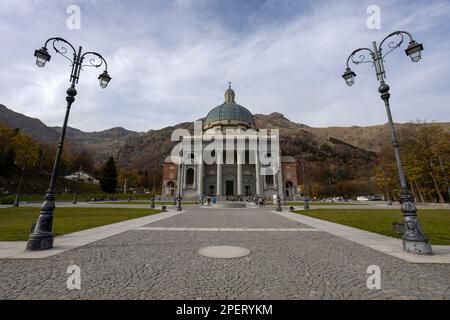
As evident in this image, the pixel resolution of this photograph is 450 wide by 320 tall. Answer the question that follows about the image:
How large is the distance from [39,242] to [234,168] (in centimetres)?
5724

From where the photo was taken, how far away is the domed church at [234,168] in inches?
2315

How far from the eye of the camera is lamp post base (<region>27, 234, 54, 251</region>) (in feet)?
21.6

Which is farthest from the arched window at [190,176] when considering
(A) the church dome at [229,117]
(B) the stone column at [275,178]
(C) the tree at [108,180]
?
(C) the tree at [108,180]

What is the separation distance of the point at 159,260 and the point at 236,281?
7.84ft

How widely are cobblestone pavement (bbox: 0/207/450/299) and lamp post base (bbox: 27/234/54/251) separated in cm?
112

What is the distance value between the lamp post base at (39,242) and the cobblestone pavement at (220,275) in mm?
1117

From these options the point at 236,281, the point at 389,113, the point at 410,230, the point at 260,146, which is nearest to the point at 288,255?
the point at 236,281

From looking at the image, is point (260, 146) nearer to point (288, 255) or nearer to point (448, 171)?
point (448, 171)

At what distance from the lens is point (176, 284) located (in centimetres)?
412

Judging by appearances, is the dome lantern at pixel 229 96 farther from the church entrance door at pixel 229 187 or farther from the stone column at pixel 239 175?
the church entrance door at pixel 229 187

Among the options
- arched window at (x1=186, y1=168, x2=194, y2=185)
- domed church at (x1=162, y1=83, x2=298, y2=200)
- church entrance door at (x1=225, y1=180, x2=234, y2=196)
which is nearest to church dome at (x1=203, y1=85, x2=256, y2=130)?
domed church at (x1=162, y1=83, x2=298, y2=200)

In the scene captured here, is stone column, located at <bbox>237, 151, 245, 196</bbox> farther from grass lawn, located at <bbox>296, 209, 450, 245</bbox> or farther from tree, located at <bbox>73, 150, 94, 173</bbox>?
tree, located at <bbox>73, 150, 94, 173</bbox>

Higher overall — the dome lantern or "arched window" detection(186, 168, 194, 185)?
the dome lantern
